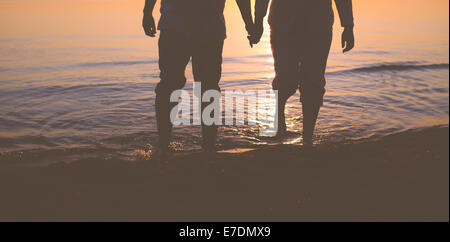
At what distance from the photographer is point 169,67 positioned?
3236 mm

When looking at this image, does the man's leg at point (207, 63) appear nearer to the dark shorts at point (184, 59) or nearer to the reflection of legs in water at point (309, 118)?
the dark shorts at point (184, 59)

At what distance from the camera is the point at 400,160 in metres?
3.15

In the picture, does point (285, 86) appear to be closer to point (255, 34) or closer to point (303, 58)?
point (303, 58)

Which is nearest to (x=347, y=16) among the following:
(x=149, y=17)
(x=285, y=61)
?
(x=285, y=61)

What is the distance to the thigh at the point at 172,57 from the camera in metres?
3.17

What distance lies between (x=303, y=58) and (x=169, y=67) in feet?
4.23

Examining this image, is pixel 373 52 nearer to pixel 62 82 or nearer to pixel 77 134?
pixel 62 82

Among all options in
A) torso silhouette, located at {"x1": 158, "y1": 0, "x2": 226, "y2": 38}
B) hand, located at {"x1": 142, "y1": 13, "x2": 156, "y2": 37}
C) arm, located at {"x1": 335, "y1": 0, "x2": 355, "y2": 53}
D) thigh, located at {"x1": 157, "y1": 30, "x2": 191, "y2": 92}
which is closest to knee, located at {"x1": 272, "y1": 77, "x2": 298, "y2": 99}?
arm, located at {"x1": 335, "y1": 0, "x2": 355, "y2": 53}

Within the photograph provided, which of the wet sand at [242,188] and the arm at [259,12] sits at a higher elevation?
the arm at [259,12]

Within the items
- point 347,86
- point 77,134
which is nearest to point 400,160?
point 77,134

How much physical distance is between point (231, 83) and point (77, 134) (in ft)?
15.0

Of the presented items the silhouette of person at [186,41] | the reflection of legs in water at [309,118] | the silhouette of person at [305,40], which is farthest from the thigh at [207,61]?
the reflection of legs in water at [309,118]

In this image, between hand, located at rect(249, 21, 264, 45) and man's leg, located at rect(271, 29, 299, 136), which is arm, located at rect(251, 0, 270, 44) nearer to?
hand, located at rect(249, 21, 264, 45)

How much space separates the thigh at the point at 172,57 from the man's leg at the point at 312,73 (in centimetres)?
115
